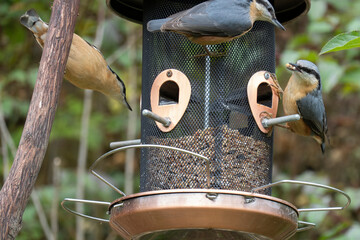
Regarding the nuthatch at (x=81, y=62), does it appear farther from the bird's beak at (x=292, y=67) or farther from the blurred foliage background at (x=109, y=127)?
the blurred foliage background at (x=109, y=127)

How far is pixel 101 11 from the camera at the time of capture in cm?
643

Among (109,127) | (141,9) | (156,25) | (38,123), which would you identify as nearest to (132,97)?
(109,127)

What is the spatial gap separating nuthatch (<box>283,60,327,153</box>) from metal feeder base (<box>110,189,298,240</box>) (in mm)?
1027

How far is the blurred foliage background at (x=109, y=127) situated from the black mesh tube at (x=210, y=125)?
2.18 m

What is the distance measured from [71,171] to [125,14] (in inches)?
131

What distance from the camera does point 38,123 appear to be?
3010 millimetres

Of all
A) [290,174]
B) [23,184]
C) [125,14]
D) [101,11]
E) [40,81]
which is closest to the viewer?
[23,184]

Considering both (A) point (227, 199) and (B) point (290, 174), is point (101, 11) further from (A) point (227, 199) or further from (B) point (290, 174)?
(A) point (227, 199)

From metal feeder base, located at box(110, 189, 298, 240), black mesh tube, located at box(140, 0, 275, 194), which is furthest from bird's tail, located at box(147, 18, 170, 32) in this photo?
metal feeder base, located at box(110, 189, 298, 240)

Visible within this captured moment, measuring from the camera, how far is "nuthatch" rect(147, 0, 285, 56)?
11.9ft

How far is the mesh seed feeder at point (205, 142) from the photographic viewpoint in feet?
10.9

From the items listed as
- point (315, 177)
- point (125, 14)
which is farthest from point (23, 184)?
point (315, 177)

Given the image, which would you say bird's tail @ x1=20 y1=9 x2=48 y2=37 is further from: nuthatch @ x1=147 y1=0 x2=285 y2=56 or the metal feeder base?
the metal feeder base

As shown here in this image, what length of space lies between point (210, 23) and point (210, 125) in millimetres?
599
